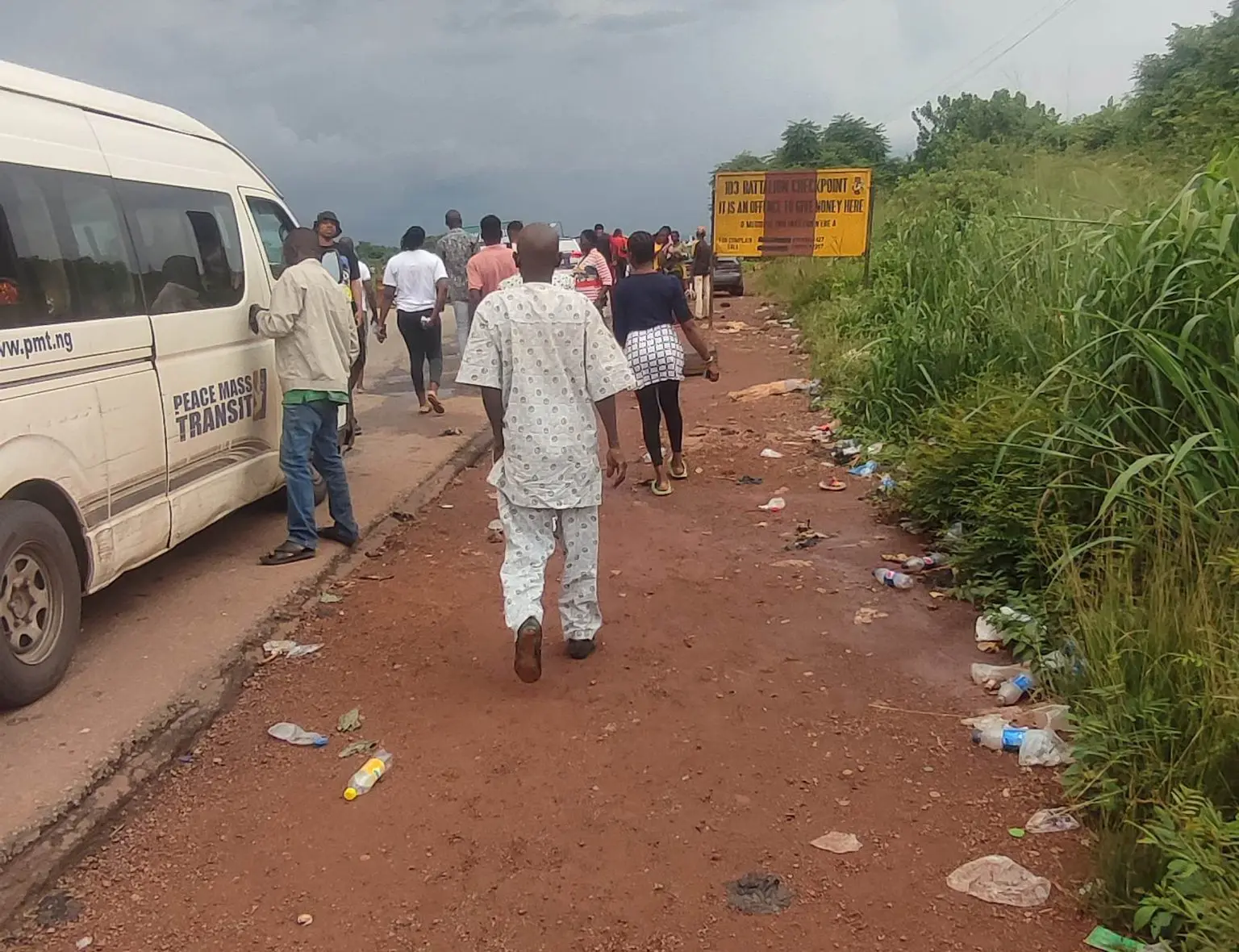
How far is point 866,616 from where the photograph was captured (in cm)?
510

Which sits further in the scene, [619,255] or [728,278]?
[728,278]

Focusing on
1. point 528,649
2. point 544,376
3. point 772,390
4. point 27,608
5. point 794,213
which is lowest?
point 772,390

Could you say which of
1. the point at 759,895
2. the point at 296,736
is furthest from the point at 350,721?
the point at 759,895

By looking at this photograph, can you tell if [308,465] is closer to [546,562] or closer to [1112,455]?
[546,562]

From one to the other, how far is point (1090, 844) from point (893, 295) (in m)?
8.20

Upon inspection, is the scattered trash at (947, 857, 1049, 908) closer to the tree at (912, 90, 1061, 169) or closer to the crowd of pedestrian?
the crowd of pedestrian

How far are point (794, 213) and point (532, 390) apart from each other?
13.1 m

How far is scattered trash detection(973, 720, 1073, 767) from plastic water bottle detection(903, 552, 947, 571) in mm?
1801

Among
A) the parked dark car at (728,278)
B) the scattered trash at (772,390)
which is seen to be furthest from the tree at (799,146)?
the scattered trash at (772,390)

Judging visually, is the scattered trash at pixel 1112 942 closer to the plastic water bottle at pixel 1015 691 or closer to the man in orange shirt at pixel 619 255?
the plastic water bottle at pixel 1015 691

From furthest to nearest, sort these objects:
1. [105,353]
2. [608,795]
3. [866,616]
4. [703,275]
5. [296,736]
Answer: [703,275], [866,616], [105,353], [296,736], [608,795]

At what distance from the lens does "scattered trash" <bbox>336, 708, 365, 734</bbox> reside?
4.12 m

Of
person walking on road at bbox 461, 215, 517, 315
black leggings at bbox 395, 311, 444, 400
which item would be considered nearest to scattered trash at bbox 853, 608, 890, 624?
person walking on road at bbox 461, 215, 517, 315

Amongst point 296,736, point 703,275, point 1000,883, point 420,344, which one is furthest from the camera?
point 703,275
